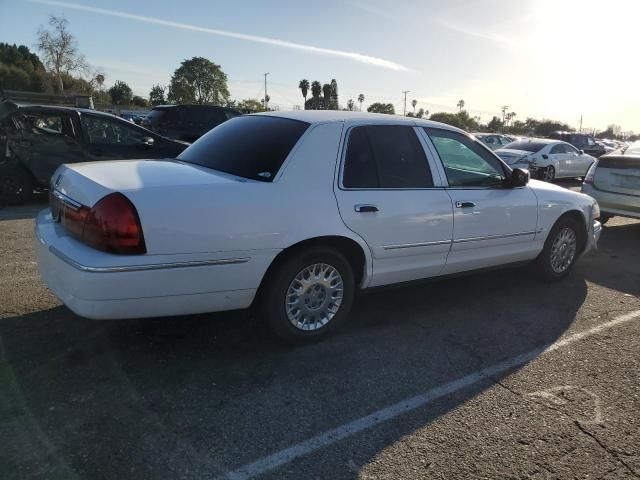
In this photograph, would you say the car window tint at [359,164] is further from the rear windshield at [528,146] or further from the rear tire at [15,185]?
the rear windshield at [528,146]

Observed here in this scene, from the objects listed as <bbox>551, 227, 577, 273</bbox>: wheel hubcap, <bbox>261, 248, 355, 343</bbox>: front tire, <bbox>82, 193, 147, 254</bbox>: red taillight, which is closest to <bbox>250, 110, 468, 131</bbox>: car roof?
<bbox>261, 248, 355, 343</bbox>: front tire

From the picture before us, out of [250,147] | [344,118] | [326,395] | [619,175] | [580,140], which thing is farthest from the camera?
[580,140]

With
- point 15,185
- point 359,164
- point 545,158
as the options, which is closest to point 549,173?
point 545,158

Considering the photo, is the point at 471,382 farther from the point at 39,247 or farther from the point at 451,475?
the point at 39,247

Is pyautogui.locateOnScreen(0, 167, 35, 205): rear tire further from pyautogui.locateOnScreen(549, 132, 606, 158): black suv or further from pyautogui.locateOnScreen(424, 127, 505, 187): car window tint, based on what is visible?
pyautogui.locateOnScreen(549, 132, 606, 158): black suv

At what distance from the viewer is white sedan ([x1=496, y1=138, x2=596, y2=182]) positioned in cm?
1505

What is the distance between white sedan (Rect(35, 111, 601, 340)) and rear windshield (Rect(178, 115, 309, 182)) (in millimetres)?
14

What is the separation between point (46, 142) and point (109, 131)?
1.00m

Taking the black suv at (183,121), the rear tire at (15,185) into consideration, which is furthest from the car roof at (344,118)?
the black suv at (183,121)

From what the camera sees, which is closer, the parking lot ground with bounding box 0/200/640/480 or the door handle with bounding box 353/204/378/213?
the parking lot ground with bounding box 0/200/640/480

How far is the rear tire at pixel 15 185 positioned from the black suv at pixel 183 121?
606 cm

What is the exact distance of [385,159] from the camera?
399cm

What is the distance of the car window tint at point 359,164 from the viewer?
3.75 m

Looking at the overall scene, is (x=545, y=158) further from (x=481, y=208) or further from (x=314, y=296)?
(x=314, y=296)
